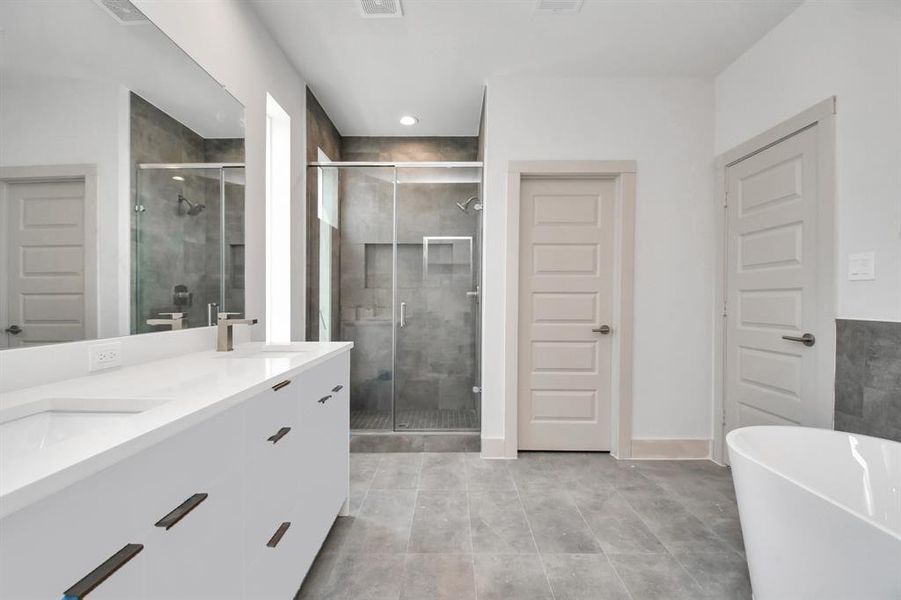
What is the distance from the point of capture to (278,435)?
1.14 m

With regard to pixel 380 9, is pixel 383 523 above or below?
below

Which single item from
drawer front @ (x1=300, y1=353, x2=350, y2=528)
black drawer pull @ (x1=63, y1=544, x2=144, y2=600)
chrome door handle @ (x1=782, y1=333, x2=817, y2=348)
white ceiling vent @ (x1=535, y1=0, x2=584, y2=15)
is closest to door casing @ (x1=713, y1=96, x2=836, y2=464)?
chrome door handle @ (x1=782, y1=333, x2=817, y2=348)

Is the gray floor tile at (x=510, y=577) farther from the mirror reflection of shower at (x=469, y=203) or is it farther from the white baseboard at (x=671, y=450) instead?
the mirror reflection of shower at (x=469, y=203)

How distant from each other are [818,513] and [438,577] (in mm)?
1291

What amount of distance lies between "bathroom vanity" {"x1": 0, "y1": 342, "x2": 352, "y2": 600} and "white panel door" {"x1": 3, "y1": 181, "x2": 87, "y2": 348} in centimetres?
17

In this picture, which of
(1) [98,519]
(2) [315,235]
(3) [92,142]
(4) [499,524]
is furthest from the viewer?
(2) [315,235]

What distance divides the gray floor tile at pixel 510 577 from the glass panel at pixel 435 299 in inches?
62.1

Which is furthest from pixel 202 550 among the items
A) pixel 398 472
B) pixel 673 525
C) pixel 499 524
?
pixel 673 525

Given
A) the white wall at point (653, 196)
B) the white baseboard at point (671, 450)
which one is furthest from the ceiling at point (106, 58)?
the white baseboard at point (671, 450)

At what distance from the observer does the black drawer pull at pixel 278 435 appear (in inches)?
43.4

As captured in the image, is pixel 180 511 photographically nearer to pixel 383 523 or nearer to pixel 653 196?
pixel 383 523

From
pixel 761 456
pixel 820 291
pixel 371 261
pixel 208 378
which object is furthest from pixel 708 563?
pixel 371 261

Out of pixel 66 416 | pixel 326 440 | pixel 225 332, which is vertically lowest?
pixel 326 440

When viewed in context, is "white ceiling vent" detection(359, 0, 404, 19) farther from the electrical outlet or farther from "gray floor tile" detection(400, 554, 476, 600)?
"gray floor tile" detection(400, 554, 476, 600)
